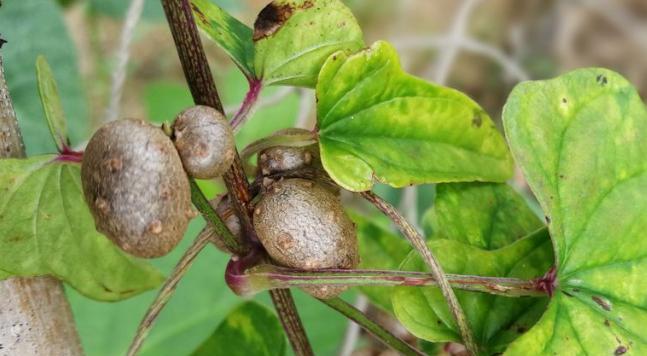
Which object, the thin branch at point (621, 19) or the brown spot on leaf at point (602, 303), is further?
the thin branch at point (621, 19)

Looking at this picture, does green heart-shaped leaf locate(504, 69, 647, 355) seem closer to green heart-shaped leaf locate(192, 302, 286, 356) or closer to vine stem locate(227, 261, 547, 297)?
vine stem locate(227, 261, 547, 297)

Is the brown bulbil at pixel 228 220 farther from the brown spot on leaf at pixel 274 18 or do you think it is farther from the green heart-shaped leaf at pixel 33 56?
the green heart-shaped leaf at pixel 33 56

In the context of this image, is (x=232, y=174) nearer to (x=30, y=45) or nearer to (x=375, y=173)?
(x=375, y=173)

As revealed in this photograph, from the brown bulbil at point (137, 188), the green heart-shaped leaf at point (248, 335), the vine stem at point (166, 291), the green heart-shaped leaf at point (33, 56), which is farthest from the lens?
the green heart-shaped leaf at point (33, 56)

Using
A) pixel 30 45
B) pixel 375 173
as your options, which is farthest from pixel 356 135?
pixel 30 45

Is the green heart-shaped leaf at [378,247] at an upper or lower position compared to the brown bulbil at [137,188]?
lower

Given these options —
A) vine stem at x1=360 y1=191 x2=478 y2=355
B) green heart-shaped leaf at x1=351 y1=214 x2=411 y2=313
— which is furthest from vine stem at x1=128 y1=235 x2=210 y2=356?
green heart-shaped leaf at x1=351 y1=214 x2=411 y2=313

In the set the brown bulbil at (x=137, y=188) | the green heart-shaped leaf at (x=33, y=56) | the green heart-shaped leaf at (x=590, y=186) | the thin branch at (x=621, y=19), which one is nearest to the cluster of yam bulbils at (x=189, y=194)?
the brown bulbil at (x=137, y=188)

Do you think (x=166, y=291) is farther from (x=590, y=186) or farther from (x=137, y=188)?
(x=590, y=186)
